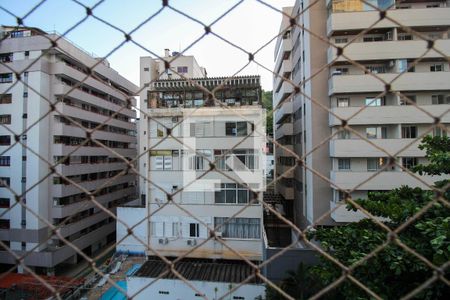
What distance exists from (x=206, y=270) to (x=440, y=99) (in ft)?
19.4

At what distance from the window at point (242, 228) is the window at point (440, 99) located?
4538 mm

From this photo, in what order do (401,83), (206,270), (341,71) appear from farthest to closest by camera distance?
(341,71)
(401,83)
(206,270)

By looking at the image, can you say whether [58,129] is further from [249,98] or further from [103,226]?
[249,98]

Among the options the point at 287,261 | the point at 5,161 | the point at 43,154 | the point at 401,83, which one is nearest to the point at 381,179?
the point at 401,83

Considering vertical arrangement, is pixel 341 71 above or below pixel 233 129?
above

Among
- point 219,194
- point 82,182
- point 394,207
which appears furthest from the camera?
point 82,182

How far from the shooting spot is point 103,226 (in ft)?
31.6

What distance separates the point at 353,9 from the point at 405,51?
4.53 feet

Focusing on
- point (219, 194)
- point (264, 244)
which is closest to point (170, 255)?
point (219, 194)

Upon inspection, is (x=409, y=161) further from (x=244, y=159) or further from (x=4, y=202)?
(x=4, y=202)

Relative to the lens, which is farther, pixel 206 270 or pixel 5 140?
pixel 5 140

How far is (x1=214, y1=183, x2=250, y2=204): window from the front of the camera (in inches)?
208

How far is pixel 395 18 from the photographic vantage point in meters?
5.84

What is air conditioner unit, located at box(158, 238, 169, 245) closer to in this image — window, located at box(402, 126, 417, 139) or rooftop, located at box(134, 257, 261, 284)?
rooftop, located at box(134, 257, 261, 284)
